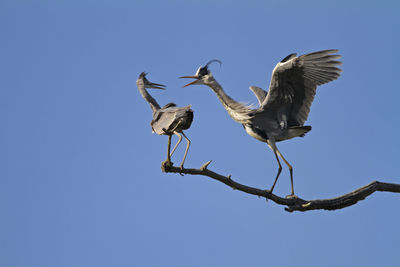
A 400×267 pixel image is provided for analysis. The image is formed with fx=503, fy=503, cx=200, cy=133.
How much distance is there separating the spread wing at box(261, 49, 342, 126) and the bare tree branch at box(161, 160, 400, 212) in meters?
1.38

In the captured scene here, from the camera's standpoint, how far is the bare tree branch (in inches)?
267

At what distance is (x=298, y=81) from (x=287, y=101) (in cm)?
36

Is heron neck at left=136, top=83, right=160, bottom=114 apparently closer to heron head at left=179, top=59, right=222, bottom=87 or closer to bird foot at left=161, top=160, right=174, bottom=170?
heron head at left=179, top=59, right=222, bottom=87

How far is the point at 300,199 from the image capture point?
7.23 meters

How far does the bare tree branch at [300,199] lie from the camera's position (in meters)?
6.79

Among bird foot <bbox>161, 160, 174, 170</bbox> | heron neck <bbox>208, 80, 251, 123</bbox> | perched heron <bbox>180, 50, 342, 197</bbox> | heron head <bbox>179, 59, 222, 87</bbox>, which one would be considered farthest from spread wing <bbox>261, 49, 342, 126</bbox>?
bird foot <bbox>161, 160, 174, 170</bbox>

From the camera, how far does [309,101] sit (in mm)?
7895

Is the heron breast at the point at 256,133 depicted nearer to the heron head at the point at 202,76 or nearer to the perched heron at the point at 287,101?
the perched heron at the point at 287,101

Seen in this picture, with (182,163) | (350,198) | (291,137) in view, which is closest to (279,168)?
(291,137)

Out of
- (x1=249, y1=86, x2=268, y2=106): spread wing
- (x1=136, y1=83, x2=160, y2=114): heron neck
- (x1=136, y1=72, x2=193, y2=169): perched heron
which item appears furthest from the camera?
(x1=249, y1=86, x2=268, y2=106): spread wing

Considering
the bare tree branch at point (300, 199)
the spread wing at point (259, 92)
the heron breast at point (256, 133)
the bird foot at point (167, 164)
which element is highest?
the spread wing at point (259, 92)

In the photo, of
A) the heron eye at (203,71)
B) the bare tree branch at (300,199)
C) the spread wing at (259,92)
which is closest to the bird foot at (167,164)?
the bare tree branch at (300,199)

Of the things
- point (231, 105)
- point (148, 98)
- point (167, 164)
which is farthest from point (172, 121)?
point (148, 98)

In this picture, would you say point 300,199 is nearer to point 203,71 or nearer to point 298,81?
point 298,81
